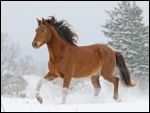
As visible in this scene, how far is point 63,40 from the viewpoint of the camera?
9781 mm

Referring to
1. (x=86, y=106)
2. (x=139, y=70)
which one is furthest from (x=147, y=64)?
(x=86, y=106)

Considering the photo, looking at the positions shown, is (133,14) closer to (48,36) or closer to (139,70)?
(139,70)

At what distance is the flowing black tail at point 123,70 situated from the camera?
35.3 ft

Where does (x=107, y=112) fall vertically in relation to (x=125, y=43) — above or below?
above

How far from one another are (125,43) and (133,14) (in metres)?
2.90

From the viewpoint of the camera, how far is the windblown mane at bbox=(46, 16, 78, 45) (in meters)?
9.76

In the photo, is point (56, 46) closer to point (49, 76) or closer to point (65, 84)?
point (49, 76)

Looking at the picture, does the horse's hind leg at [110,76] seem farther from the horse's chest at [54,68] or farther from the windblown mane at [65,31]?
the horse's chest at [54,68]

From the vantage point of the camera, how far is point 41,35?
9.08 meters

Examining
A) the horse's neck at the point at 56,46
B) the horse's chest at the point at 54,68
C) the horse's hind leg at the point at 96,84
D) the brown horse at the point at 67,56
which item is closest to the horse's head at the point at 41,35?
the brown horse at the point at 67,56

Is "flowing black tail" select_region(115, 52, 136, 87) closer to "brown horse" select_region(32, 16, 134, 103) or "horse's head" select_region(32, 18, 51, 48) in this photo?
"brown horse" select_region(32, 16, 134, 103)

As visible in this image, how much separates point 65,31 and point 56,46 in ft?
1.43

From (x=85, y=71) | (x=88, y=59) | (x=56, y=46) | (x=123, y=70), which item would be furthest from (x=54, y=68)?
(x=123, y=70)

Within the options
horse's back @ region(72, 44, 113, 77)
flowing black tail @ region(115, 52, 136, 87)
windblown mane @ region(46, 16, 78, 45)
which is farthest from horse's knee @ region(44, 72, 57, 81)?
flowing black tail @ region(115, 52, 136, 87)
